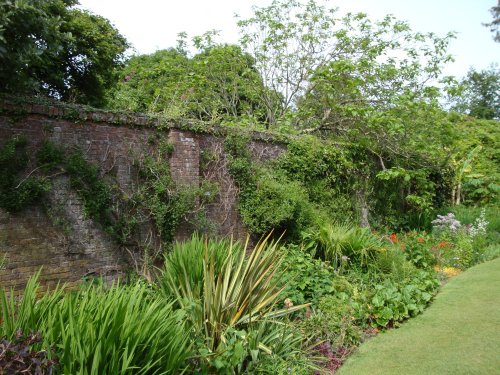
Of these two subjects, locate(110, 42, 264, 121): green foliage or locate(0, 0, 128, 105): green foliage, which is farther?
locate(110, 42, 264, 121): green foliage

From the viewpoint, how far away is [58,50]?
5.16 meters

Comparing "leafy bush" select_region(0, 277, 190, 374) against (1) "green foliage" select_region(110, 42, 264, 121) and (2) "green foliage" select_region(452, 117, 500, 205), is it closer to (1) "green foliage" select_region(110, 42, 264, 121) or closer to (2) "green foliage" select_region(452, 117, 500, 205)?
(1) "green foliage" select_region(110, 42, 264, 121)

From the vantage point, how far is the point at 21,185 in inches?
192

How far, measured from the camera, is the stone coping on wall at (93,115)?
→ 495 cm

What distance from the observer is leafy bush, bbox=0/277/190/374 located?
110 inches

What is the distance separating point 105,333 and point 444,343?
12.8 ft

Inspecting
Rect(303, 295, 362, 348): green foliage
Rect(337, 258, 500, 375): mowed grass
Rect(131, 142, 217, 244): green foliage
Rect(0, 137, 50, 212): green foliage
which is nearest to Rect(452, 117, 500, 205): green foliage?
Rect(337, 258, 500, 375): mowed grass

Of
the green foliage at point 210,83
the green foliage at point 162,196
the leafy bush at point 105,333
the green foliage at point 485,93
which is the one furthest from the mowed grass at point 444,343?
the green foliage at point 485,93

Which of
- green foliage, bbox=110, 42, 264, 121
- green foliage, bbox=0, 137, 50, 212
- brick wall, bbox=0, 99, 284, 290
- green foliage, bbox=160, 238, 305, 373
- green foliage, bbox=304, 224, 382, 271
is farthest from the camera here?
green foliage, bbox=110, 42, 264, 121

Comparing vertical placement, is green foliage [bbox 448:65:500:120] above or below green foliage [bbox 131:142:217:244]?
above

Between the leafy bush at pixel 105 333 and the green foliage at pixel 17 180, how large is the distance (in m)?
1.61

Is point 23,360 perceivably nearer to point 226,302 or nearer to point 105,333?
point 105,333

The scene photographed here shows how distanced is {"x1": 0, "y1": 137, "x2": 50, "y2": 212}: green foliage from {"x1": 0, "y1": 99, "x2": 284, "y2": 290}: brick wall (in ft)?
0.35

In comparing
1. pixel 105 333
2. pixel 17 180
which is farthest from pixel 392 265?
pixel 17 180
